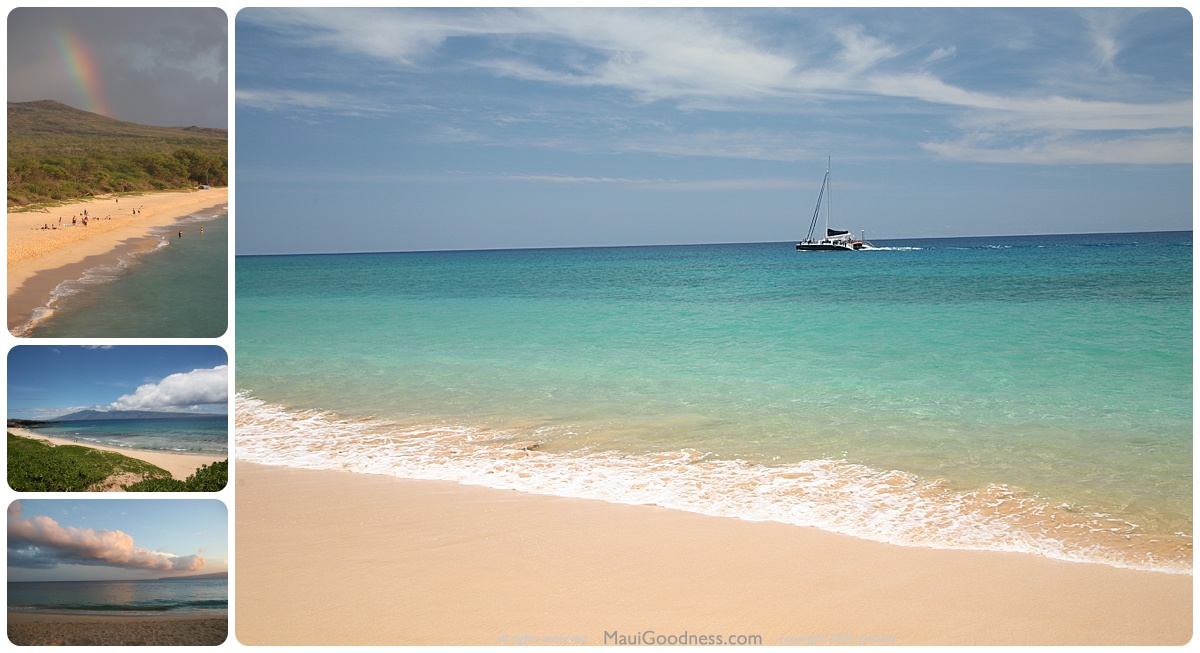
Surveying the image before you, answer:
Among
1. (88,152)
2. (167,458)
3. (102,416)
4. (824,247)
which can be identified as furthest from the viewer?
(824,247)

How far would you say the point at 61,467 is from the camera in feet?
6.51

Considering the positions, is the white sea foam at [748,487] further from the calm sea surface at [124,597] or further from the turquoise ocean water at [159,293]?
the turquoise ocean water at [159,293]

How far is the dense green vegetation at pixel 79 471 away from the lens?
1.95 m

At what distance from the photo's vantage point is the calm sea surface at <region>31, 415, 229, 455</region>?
1898 mm

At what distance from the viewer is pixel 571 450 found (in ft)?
12.4

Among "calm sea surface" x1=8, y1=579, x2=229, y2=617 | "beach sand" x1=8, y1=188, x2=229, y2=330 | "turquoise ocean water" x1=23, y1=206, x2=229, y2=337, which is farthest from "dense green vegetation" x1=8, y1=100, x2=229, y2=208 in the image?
"calm sea surface" x1=8, y1=579, x2=229, y2=617

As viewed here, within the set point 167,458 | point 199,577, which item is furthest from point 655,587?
point 167,458

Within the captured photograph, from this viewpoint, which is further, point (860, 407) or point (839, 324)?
point (839, 324)

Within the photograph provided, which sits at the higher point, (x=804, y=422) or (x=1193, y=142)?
(x=1193, y=142)

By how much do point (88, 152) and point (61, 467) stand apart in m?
0.96

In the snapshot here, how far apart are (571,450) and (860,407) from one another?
74.9 inches

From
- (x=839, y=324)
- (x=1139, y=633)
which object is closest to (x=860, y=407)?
(x=1139, y=633)

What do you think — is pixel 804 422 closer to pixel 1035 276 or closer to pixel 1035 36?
pixel 1035 36

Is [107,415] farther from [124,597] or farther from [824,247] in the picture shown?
[824,247]
